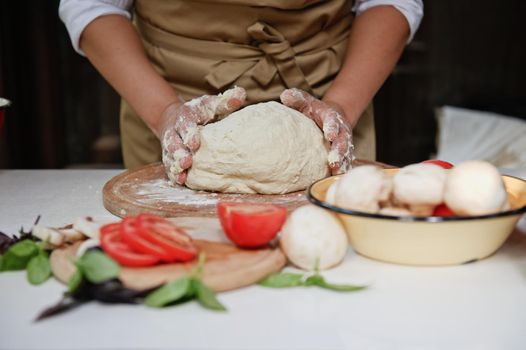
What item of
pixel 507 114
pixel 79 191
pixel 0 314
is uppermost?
pixel 0 314

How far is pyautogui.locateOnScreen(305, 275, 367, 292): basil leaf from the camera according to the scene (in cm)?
89

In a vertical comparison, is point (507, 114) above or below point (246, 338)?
below

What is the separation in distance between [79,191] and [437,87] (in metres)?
3.10

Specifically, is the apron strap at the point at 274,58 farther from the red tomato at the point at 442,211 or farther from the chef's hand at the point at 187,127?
the red tomato at the point at 442,211

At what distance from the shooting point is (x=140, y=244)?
90 cm

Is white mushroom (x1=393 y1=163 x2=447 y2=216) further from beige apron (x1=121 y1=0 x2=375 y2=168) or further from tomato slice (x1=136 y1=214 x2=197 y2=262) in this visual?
beige apron (x1=121 y1=0 x2=375 y2=168)

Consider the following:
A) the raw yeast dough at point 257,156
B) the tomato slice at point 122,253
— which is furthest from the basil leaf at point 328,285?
the raw yeast dough at point 257,156

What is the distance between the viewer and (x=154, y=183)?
1525 millimetres

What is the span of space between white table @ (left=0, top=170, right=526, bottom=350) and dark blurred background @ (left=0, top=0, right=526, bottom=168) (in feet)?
7.41

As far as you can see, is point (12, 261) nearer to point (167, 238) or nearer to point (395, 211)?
point (167, 238)

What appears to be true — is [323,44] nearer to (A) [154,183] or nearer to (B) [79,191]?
(A) [154,183]

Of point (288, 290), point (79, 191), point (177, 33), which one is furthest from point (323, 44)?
point (288, 290)

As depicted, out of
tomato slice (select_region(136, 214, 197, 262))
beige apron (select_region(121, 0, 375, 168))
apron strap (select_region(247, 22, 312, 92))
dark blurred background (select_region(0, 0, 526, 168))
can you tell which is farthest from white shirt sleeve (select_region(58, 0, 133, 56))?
dark blurred background (select_region(0, 0, 526, 168))

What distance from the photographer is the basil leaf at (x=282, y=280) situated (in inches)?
35.5
